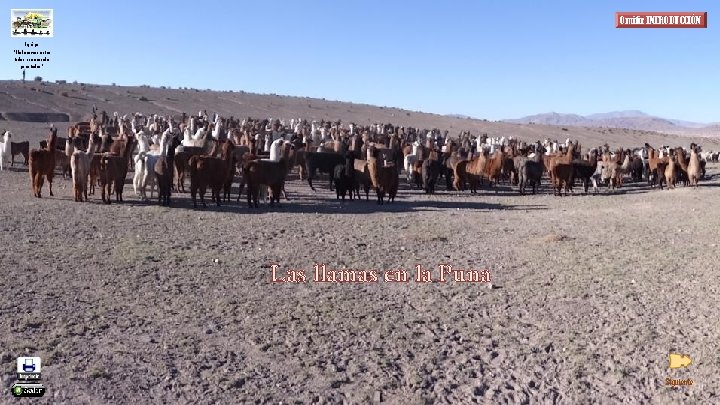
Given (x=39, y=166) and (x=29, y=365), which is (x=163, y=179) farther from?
(x=29, y=365)

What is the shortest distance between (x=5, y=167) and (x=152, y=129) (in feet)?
37.5

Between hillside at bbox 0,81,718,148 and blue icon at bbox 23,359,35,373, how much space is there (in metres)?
42.0

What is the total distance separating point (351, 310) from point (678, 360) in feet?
12.0

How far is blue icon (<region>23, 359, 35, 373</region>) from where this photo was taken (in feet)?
19.1

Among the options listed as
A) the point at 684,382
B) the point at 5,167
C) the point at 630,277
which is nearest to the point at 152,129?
the point at 5,167

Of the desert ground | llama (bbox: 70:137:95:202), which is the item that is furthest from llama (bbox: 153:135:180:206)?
llama (bbox: 70:137:95:202)

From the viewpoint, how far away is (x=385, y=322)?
7602mm

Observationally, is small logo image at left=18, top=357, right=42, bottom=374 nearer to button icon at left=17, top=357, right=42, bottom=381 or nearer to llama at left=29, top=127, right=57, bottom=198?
button icon at left=17, top=357, right=42, bottom=381

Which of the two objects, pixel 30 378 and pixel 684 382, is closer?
pixel 30 378

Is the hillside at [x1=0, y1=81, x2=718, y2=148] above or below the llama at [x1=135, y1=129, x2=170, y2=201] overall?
above

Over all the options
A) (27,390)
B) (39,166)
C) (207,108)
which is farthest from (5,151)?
(207,108)

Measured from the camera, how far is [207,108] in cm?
7425

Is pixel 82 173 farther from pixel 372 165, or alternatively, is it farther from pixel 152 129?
pixel 152 129

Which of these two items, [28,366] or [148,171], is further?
[148,171]
